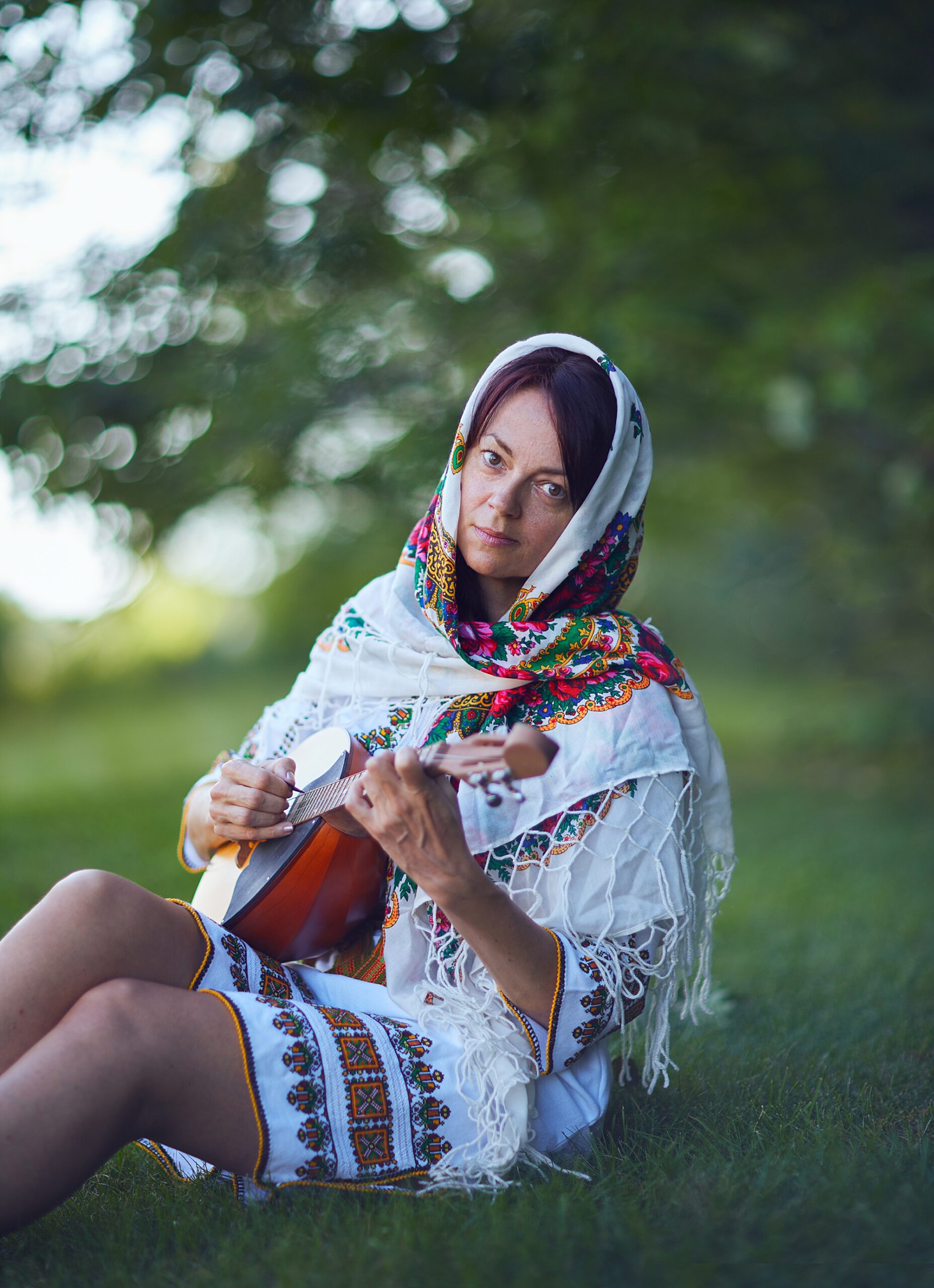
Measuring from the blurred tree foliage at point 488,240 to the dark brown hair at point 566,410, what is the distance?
7.43ft

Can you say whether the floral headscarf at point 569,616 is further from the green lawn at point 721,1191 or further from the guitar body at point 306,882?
the green lawn at point 721,1191

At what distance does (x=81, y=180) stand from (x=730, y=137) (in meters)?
2.67

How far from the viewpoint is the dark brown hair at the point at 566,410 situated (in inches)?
79.6

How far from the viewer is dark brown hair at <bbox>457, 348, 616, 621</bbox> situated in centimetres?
202

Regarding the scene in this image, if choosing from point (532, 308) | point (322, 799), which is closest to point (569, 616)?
point (322, 799)

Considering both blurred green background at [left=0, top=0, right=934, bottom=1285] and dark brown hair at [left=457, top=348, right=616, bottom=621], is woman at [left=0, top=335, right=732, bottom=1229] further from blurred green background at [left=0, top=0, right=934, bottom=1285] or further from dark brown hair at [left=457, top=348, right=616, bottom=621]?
A: blurred green background at [left=0, top=0, right=934, bottom=1285]

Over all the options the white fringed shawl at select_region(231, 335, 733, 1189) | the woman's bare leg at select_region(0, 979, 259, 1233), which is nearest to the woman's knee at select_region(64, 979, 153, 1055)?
the woman's bare leg at select_region(0, 979, 259, 1233)

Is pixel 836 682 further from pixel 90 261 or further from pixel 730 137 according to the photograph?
pixel 90 261

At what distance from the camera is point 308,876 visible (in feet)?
6.40

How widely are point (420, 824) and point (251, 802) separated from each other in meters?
0.46

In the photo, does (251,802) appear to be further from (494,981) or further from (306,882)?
(494,981)

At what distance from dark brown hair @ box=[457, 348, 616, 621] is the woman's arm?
562mm

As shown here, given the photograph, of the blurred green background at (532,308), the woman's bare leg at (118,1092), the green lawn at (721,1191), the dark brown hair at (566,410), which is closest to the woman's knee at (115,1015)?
the woman's bare leg at (118,1092)

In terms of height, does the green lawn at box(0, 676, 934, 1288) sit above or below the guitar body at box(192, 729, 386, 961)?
below
